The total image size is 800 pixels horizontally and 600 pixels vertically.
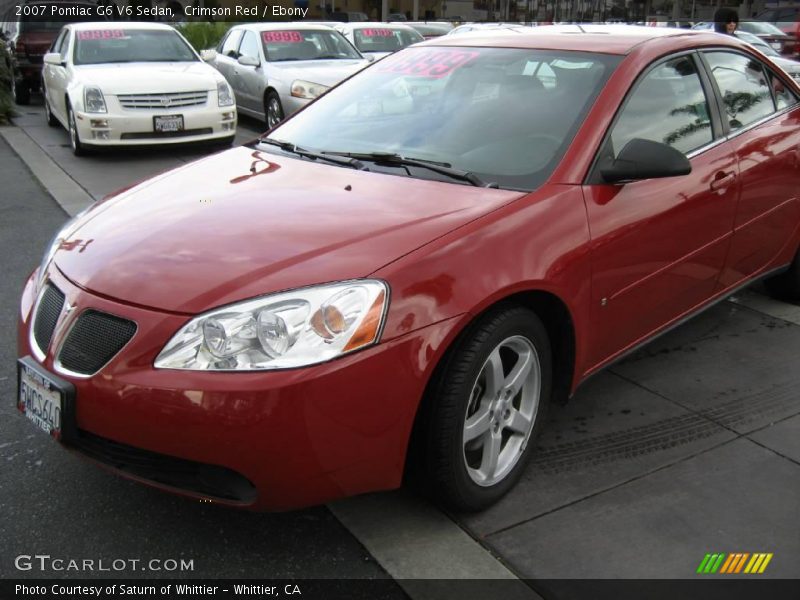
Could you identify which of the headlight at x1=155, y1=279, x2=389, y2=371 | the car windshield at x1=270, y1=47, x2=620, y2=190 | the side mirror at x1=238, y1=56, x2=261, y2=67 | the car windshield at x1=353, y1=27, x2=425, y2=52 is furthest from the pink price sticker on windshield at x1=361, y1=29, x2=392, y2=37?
the headlight at x1=155, y1=279, x2=389, y2=371

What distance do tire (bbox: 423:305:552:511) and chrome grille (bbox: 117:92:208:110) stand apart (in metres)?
7.28

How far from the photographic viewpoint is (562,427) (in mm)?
3381

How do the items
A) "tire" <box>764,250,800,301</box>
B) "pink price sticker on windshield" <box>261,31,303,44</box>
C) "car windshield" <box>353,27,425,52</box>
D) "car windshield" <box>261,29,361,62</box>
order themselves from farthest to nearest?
1. "car windshield" <box>353,27,425,52</box>
2. "pink price sticker on windshield" <box>261,31,303,44</box>
3. "car windshield" <box>261,29,361,62</box>
4. "tire" <box>764,250,800,301</box>

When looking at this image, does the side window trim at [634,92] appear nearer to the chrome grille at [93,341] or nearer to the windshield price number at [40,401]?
the chrome grille at [93,341]

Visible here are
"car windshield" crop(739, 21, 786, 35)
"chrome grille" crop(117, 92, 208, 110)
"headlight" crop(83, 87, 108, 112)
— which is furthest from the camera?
"car windshield" crop(739, 21, 786, 35)

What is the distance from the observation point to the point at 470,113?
333cm

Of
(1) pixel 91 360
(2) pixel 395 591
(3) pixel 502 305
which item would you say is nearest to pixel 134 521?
(1) pixel 91 360

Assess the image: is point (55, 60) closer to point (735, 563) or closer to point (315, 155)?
point (315, 155)

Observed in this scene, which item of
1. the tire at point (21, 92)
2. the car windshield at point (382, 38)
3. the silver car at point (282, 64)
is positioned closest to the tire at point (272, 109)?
the silver car at point (282, 64)

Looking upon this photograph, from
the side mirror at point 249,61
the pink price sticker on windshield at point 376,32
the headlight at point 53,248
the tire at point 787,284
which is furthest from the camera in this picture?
the pink price sticker on windshield at point 376,32

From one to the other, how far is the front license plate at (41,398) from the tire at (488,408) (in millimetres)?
1087

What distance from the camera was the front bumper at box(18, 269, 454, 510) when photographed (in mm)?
2182

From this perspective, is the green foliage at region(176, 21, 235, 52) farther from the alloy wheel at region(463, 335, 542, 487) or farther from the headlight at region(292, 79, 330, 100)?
the alloy wheel at region(463, 335, 542, 487)

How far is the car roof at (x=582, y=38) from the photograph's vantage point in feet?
11.3
